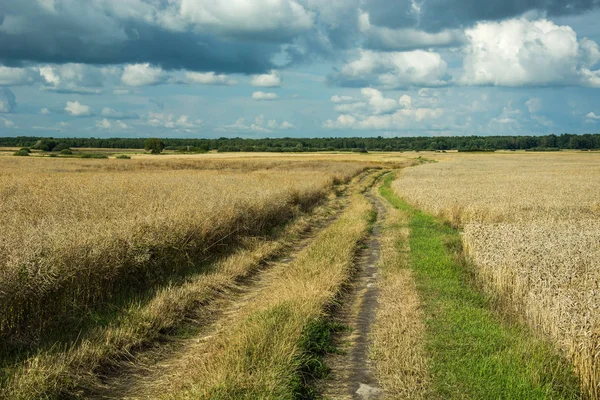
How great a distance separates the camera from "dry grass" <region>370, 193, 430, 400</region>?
623 cm

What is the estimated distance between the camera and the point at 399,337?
768 cm

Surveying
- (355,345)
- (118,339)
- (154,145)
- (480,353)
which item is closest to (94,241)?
(118,339)

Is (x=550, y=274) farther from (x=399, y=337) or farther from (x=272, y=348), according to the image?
(x=272, y=348)

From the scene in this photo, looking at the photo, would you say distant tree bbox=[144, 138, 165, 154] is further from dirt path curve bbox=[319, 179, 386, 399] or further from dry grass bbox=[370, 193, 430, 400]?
dry grass bbox=[370, 193, 430, 400]

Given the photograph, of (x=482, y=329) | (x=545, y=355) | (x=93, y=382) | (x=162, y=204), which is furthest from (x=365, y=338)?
(x=162, y=204)

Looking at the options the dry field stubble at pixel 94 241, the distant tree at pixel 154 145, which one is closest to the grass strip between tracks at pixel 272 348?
the dry field stubble at pixel 94 241

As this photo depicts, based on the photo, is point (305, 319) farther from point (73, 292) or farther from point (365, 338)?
point (73, 292)

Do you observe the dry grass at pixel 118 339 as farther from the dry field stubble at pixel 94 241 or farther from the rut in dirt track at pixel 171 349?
the dry field stubble at pixel 94 241

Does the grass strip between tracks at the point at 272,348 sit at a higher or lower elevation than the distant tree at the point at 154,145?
lower

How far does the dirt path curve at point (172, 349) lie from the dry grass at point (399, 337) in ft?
9.18

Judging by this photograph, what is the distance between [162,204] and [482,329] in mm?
10364

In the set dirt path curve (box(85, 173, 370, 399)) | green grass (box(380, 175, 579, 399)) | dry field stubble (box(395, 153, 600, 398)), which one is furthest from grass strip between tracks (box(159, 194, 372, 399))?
dry field stubble (box(395, 153, 600, 398))

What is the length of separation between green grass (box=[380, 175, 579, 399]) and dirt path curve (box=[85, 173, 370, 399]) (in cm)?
372

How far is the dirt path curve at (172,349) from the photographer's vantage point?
621 centimetres
